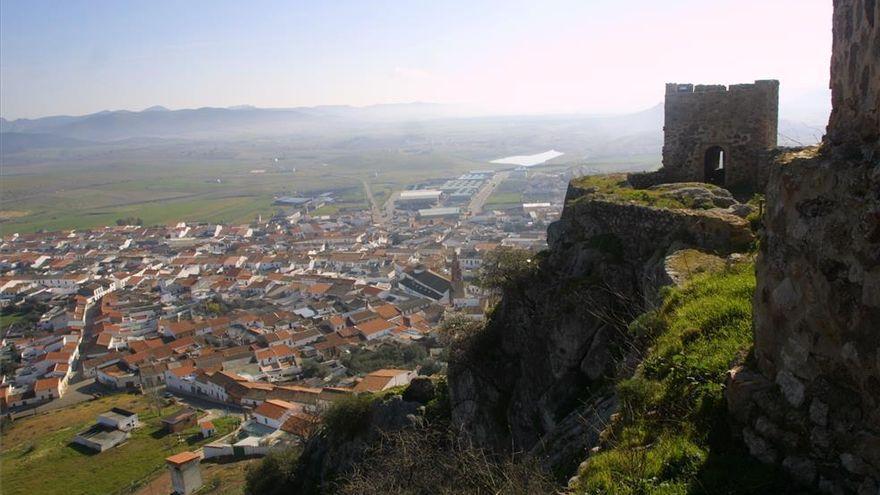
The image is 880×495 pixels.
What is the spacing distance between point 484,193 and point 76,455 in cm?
9993

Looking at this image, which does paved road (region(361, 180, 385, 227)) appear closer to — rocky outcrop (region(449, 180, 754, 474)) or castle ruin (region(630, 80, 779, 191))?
castle ruin (region(630, 80, 779, 191))

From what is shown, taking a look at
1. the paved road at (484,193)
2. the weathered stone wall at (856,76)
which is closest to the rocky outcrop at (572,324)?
the weathered stone wall at (856,76)

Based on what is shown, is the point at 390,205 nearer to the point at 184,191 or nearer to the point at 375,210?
the point at 375,210

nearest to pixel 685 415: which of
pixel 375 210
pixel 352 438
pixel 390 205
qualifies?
pixel 352 438

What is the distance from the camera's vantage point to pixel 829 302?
4.02 m

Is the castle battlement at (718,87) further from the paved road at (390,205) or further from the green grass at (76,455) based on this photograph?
the paved road at (390,205)

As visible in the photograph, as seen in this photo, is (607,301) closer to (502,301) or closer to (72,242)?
(502,301)

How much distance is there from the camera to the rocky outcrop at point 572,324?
30.6 ft

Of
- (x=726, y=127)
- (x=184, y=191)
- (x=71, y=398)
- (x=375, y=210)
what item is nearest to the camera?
(x=726, y=127)

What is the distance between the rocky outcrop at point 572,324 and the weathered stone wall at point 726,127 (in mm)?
2546

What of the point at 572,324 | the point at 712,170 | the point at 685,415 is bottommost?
the point at 572,324

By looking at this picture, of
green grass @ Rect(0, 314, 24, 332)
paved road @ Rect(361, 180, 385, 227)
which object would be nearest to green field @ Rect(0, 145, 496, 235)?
paved road @ Rect(361, 180, 385, 227)

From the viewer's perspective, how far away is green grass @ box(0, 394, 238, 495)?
101 ft

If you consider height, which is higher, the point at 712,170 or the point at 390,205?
the point at 712,170
